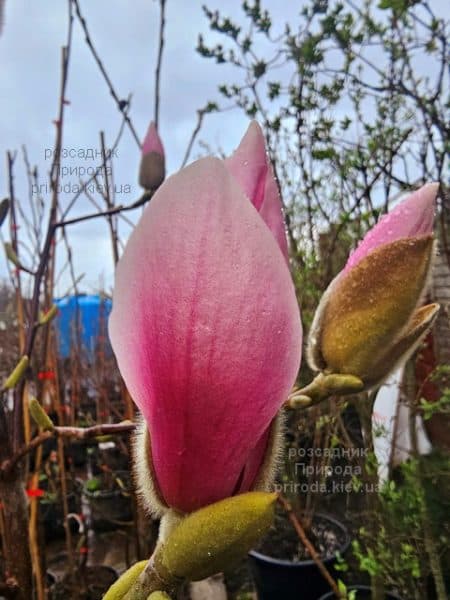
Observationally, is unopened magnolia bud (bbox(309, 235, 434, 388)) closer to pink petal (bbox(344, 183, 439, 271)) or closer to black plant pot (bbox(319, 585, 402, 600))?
pink petal (bbox(344, 183, 439, 271))

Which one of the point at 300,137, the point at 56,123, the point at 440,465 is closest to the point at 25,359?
the point at 56,123

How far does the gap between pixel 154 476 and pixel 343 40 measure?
1.85 metres

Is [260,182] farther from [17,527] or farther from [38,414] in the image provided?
[17,527]

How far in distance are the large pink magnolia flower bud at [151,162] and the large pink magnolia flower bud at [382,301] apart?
449 mm

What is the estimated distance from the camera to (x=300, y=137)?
6.31 feet

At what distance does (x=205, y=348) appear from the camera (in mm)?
227

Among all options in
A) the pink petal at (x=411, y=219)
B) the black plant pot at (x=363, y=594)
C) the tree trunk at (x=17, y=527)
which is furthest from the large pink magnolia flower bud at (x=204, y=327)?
the black plant pot at (x=363, y=594)

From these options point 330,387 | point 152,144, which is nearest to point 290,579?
point 152,144

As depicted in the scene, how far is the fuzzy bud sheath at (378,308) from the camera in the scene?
292mm

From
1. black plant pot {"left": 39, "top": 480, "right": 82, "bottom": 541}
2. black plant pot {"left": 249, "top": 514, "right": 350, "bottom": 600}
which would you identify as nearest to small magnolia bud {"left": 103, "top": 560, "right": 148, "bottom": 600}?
black plant pot {"left": 249, "top": 514, "right": 350, "bottom": 600}

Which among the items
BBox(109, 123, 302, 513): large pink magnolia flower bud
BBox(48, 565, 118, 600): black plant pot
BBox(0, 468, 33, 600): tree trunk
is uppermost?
BBox(109, 123, 302, 513): large pink magnolia flower bud

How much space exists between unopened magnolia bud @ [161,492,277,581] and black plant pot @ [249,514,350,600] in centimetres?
177

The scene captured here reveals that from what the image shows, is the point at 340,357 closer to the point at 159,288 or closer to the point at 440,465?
the point at 159,288

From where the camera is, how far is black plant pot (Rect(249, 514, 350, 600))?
1834 mm
